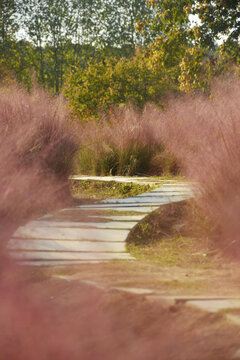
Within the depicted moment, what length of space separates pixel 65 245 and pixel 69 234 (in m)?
0.24

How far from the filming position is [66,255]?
2.47 meters

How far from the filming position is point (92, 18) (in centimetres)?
2478

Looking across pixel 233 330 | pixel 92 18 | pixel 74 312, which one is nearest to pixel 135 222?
pixel 74 312

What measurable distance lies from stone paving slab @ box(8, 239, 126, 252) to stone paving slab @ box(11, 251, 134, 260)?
7 centimetres

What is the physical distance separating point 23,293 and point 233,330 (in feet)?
2.98

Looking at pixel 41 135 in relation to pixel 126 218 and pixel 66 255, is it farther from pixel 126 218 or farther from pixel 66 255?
pixel 66 255

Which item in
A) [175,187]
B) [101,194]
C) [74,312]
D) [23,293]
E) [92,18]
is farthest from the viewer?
[92,18]

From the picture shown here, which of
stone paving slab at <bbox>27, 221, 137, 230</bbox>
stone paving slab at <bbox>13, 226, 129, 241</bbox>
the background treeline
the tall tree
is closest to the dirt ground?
stone paving slab at <bbox>13, 226, 129, 241</bbox>

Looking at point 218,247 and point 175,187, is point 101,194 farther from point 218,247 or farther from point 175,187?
point 218,247

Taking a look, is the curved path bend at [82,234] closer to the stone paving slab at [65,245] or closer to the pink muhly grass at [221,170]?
the stone paving slab at [65,245]

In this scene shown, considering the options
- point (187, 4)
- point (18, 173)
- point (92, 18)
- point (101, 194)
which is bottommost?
point (101, 194)

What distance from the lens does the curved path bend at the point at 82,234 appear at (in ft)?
8.07

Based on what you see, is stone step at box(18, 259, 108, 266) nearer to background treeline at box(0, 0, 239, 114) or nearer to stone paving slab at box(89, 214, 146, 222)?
stone paving slab at box(89, 214, 146, 222)

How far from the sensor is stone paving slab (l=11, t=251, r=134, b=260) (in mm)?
2418
